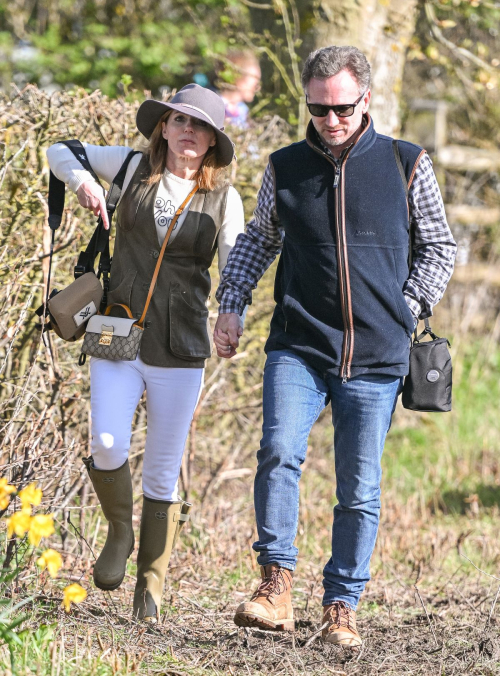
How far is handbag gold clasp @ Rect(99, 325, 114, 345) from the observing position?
335cm

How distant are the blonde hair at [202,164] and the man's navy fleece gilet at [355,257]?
0.33 m

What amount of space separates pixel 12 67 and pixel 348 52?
29.6 ft

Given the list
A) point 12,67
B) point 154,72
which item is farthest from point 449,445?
point 12,67

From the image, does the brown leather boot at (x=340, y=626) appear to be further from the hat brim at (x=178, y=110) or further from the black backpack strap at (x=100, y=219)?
the hat brim at (x=178, y=110)

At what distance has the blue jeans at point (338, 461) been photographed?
321 centimetres

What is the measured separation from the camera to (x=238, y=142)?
17.0ft

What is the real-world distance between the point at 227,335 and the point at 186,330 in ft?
0.58

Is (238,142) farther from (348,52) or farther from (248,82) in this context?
(348,52)

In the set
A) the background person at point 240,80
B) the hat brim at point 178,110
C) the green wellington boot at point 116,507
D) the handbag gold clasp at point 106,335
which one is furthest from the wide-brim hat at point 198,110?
the background person at point 240,80

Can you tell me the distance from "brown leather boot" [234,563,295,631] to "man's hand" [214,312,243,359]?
79cm

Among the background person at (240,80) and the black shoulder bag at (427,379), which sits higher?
the background person at (240,80)

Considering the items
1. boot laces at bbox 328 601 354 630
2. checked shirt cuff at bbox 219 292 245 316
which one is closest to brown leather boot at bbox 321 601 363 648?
boot laces at bbox 328 601 354 630

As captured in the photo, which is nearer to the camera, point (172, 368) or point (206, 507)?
point (172, 368)

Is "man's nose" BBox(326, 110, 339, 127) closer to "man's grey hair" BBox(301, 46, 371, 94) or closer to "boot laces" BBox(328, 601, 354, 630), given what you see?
"man's grey hair" BBox(301, 46, 371, 94)
